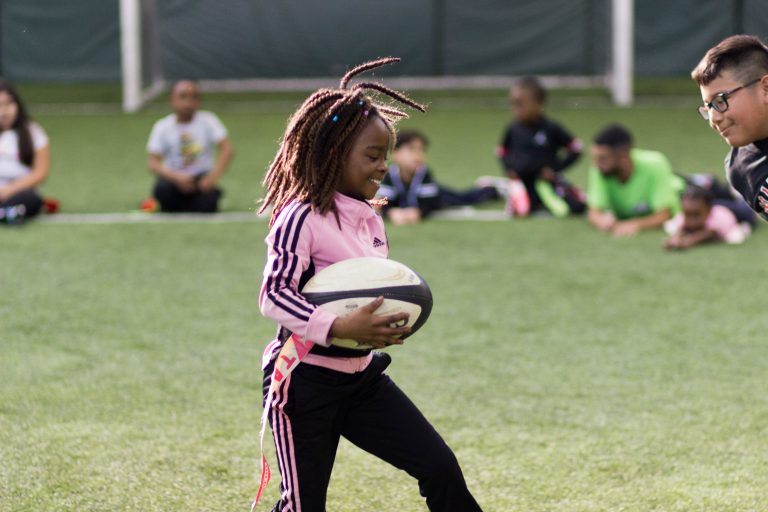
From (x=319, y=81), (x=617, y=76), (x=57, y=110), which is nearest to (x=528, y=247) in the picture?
(x=617, y=76)

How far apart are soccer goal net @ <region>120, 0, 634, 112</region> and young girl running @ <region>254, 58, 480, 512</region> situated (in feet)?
55.4

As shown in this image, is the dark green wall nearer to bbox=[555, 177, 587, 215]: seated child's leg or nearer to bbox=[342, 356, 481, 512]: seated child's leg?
bbox=[555, 177, 587, 215]: seated child's leg

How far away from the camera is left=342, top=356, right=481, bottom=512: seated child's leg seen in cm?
320

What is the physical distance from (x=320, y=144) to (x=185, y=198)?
672cm

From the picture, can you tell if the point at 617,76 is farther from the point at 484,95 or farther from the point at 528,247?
→ the point at 528,247

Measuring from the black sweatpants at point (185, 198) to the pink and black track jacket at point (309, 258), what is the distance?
6.53m

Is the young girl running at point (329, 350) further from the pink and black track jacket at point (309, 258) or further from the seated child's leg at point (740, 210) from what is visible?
the seated child's leg at point (740, 210)

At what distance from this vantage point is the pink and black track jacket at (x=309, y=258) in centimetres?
303

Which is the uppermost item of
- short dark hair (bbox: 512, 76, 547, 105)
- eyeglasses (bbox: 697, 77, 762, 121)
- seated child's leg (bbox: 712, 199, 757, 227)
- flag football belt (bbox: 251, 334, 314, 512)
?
eyeglasses (bbox: 697, 77, 762, 121)

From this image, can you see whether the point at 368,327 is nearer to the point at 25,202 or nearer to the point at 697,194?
the point at 697,194

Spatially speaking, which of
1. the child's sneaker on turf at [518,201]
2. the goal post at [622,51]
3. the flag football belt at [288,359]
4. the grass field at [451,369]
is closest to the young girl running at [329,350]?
the flag football belt at [288,359]

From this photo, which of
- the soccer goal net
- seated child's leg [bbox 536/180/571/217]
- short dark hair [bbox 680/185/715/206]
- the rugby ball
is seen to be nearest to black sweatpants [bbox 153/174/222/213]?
seated child's leg [bbox 536/180/571/217]

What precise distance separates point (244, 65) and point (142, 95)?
266cm

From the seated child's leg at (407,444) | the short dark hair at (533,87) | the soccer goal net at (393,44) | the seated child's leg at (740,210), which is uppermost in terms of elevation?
the seated child's leg at (407,444)
